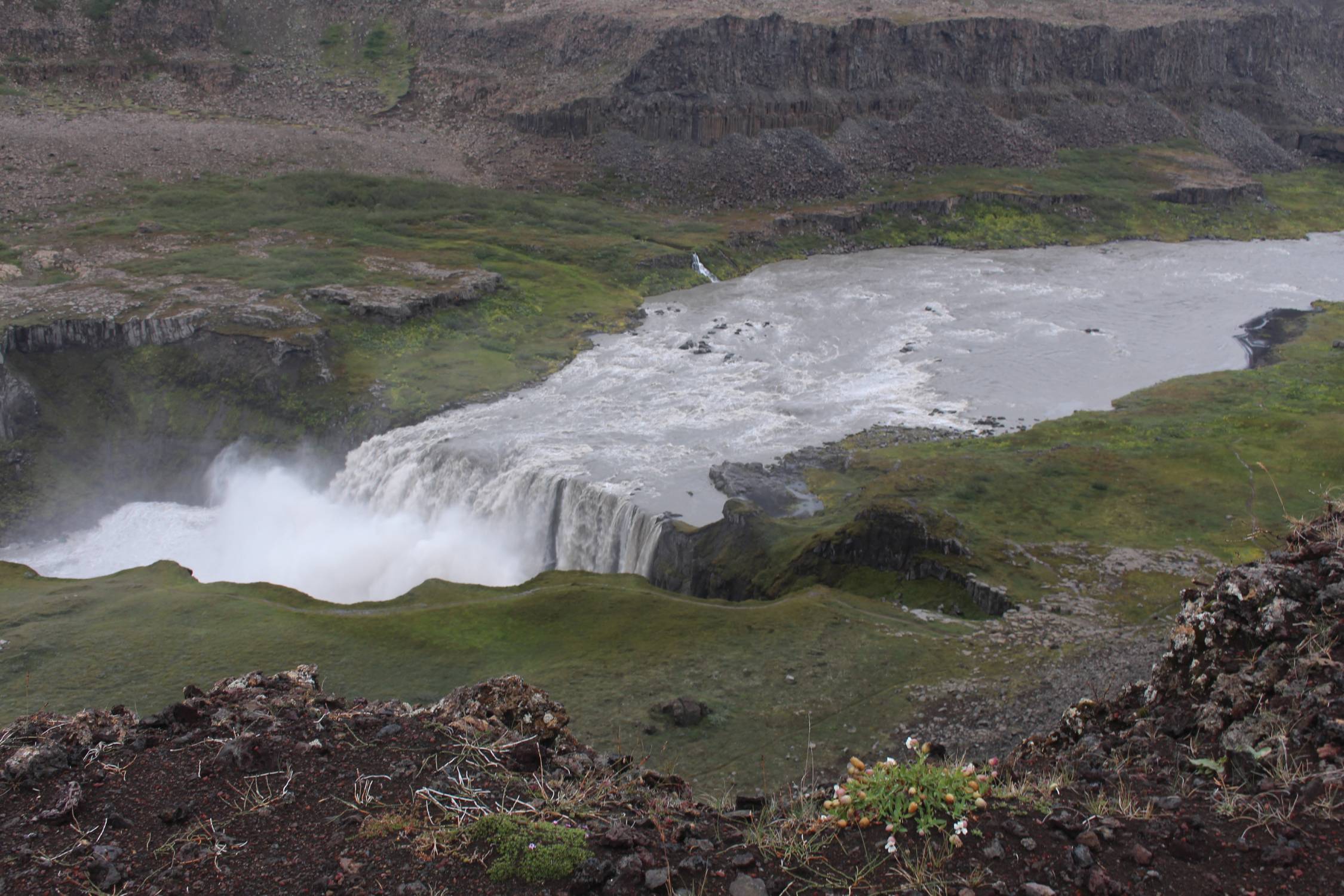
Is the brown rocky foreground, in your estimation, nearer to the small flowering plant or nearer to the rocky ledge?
the small flowering plant

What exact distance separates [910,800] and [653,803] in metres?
2.78

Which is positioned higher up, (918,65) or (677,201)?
(918,65)

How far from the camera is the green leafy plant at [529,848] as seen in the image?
1005 cm

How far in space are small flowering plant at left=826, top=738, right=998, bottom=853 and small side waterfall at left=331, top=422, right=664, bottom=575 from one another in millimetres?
26641

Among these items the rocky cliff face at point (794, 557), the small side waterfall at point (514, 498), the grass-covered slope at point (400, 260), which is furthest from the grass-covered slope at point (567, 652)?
the grass-covered slope at point (400, 260)

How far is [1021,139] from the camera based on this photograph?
102688 millimetres

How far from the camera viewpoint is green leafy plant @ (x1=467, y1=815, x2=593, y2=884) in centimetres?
1005

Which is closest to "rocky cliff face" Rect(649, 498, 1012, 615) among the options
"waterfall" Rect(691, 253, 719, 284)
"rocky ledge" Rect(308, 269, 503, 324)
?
"rocky ledge" Rect(308, 269, 503, 324)

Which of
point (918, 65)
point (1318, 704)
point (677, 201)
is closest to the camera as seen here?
point (1318, 704)

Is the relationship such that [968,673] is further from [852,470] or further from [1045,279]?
[1045,279]

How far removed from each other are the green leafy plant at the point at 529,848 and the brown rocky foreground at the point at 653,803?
2cm

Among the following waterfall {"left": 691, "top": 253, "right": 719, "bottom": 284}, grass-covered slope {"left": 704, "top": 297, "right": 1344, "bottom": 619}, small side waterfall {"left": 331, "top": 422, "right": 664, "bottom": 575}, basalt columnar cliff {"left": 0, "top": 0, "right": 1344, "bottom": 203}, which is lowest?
small side waterfall {"left": 331, "top": 422, "right": 664, "bottom": 575}

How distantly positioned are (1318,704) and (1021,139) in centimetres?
10137

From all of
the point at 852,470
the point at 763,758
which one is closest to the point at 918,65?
the point at 852,470
